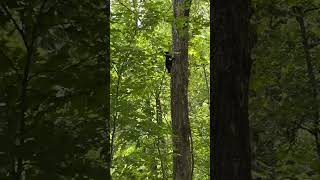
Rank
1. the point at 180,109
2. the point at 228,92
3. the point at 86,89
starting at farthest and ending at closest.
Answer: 1. the point at 180,109
2. the point at 228,92
3. the point at 86,89

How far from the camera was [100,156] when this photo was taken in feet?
3.85

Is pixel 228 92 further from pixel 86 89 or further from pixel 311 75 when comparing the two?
pixel 86 89

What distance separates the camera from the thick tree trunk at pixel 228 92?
6.18 feet

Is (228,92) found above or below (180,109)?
below

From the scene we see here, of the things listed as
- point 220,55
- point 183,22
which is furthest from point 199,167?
point 220,55

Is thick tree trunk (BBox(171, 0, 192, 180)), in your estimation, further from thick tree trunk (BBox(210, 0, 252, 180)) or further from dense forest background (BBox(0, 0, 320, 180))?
dense forest background (BBox(0, 0, 320, 180))

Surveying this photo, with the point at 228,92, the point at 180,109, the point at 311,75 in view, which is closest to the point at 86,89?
the point at 311,75

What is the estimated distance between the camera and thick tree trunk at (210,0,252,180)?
188cm

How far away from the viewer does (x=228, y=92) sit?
1959 millimetres

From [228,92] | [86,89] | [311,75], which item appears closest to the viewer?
[86,89]

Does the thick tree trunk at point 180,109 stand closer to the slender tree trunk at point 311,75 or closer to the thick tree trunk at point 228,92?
the thick tree trunk at point 228,92

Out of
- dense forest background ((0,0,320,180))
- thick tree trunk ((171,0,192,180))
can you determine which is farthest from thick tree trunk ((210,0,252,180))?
thick tree trunk ((171,0,192,180))

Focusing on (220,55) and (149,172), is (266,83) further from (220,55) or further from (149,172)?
(149,172)

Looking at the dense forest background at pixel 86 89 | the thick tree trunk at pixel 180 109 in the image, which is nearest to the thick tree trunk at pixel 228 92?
the dense forest background at pixel 86 89
